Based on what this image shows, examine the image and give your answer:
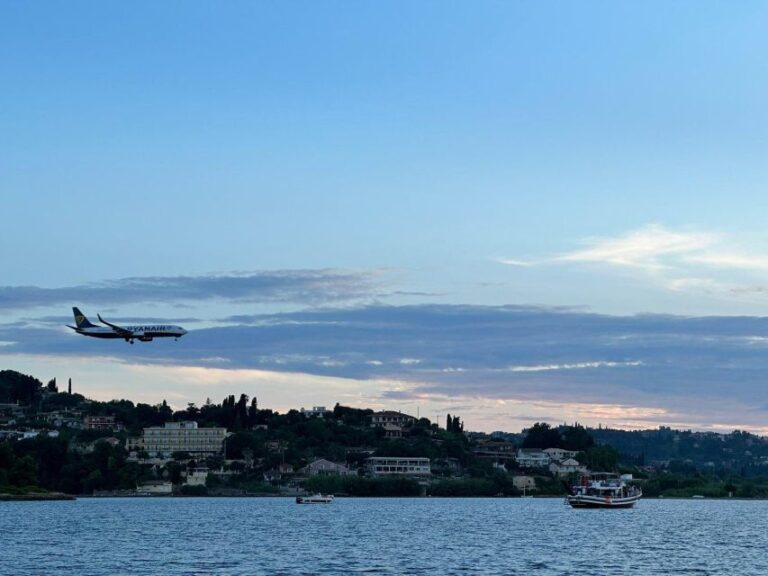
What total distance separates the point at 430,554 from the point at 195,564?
18226 mm

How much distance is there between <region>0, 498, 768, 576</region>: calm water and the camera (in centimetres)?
8575

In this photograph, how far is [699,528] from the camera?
145 meters

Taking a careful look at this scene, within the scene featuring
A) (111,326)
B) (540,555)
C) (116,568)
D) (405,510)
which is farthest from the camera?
(405,510)

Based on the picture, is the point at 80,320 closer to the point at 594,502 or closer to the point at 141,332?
the point at 141,332

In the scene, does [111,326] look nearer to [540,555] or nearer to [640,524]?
[640,524]

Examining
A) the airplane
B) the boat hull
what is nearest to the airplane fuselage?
the airplane

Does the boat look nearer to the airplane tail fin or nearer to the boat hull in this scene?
the boat hull

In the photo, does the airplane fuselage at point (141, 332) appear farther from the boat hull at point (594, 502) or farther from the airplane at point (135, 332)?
the boat hull at point (594, 502)

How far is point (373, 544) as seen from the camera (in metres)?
106


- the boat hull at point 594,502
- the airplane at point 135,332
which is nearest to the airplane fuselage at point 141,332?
the airplane at point 135,332

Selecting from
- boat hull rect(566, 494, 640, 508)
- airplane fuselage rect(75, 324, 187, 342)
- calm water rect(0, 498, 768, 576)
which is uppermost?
airplane fuselage rect(75, 324, 187, 342)

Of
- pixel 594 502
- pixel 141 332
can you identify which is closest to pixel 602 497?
pixel 594 502

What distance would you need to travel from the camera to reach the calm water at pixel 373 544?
85750 mm

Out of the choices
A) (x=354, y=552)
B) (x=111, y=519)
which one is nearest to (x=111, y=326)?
(x=111, y=519)
